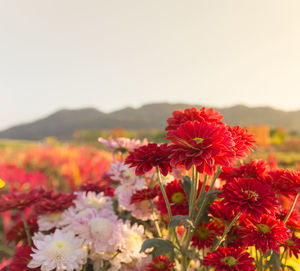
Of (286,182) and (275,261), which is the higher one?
(286,182)

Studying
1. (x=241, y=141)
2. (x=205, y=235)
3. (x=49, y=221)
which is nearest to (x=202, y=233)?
(x=205, y=235)

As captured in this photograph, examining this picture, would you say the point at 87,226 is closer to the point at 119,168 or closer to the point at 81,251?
the point at 81,251

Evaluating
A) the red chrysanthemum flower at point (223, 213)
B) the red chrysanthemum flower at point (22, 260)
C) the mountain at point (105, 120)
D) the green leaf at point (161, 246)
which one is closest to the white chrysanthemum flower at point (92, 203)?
the red chrysanthemum flower at point (22, 260)

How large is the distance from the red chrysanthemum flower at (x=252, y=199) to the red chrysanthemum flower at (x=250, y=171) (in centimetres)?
14

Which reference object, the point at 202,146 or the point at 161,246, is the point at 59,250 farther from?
the point at 202,146

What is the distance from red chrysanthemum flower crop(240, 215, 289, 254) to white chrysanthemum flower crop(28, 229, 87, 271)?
0.48m

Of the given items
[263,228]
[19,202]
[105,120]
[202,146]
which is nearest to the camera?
[202,146]

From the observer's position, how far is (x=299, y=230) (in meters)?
0.85

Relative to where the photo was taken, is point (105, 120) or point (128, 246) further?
point (105, 120)

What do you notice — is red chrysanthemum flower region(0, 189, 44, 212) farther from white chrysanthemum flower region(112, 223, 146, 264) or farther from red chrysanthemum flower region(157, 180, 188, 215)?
red chrysanthemum flower region(157, 180, 188, 215)

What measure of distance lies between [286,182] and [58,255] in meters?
0.69

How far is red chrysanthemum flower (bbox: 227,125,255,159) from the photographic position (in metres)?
0.68

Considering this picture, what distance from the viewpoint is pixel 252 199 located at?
2.23 feet

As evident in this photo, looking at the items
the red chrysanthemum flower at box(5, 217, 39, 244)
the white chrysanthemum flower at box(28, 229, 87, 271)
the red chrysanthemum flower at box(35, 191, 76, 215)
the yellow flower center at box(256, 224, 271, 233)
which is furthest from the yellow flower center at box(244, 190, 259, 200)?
the red chrysanthemum flower at box(5, 217, 39, 244)
